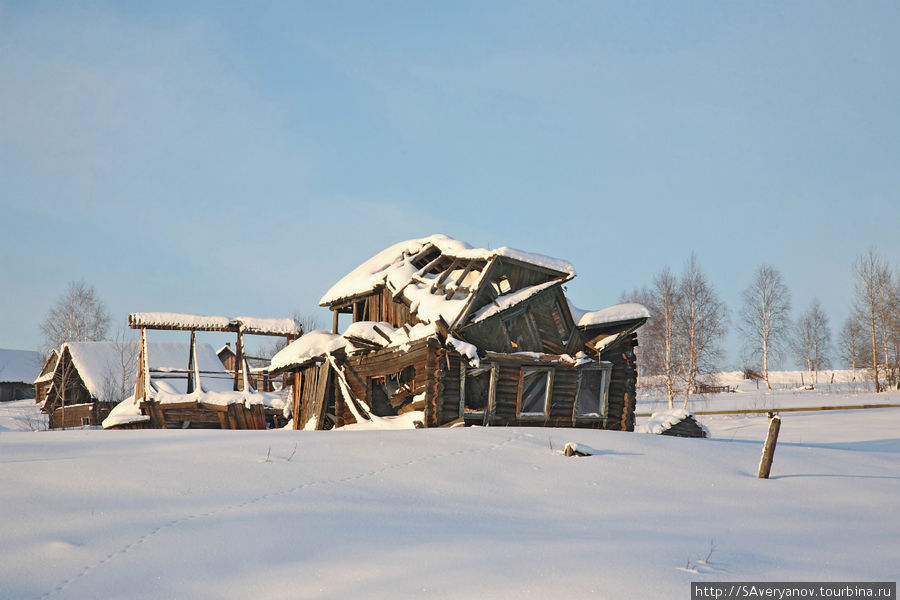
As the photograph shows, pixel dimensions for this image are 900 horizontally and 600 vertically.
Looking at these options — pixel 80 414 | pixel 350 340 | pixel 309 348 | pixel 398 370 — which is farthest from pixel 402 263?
pixel 80 414

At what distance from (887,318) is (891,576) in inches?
2017

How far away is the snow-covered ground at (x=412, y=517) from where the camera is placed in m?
5.84

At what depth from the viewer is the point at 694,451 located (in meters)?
13.1

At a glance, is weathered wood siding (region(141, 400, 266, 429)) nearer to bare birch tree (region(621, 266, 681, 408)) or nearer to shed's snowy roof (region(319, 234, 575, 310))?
shed's snowy roof (region(319, 234, 575, 310))

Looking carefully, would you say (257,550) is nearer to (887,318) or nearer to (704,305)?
(704,305)

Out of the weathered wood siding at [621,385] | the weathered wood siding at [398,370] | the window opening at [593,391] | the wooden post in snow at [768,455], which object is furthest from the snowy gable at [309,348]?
the wooden post in snow at [768,455]

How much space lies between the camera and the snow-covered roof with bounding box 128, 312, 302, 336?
2466 cm

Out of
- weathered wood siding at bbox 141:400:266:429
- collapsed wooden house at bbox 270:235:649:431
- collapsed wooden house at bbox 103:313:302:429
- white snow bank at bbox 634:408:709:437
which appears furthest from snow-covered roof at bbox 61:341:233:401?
white snow bank at bbox 634:408:709:437

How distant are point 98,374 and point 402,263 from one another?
2664 centimetres

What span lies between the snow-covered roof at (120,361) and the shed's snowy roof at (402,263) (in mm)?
17364

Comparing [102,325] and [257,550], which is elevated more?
[102,325]

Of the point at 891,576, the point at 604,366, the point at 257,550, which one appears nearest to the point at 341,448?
the point at 257,550

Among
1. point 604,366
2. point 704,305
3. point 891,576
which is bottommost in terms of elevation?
point 891,576

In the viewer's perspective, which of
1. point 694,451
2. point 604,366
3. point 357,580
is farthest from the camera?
point 604,366
